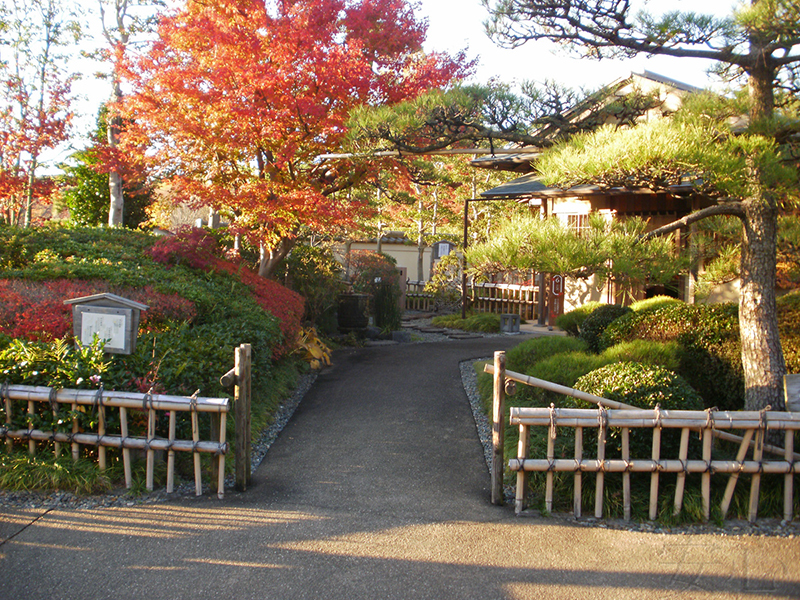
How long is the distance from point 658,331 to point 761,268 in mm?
1920

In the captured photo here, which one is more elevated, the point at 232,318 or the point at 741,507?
the point at 232,318

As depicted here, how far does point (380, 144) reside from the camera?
6078 mm

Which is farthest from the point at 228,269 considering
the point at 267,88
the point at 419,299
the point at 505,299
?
the point at 419,299

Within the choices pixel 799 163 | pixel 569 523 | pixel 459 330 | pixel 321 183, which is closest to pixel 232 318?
pixel 321 183

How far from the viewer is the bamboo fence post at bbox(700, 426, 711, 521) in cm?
411

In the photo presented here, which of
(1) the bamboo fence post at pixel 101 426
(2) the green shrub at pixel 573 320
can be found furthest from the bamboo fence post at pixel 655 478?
(2) the green shrub at pixel 573 320

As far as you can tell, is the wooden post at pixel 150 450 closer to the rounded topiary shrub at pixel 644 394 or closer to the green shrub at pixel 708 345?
the rounded topiary shrub at pixel 644 394

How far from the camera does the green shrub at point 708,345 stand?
20.1 ft

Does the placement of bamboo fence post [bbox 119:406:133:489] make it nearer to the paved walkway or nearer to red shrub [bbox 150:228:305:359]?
the paved walkway

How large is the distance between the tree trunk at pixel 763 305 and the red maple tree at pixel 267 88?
448 cm

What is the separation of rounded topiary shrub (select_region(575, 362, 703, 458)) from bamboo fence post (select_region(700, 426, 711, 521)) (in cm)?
38

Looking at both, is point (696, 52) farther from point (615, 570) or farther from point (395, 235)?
point (395, 235)

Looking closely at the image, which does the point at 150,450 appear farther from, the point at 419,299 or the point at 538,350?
the point at 419,299

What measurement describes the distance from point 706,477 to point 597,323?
431 centimetres
